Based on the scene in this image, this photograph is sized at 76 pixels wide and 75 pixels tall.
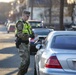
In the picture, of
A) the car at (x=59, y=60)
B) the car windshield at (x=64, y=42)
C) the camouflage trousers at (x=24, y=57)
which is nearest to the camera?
the car at (x=59, y=60)

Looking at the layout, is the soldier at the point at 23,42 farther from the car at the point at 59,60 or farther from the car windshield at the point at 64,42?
the car at the point at 59,60

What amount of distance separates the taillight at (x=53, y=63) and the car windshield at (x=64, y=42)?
0.64m

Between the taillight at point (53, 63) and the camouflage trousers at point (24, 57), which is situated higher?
the taillight at point (53, 63)

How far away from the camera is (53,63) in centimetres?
785

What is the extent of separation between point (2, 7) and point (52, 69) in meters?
165

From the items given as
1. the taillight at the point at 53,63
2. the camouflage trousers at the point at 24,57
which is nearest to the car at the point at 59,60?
the taillight at the point at 53,63

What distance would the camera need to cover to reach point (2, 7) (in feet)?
563

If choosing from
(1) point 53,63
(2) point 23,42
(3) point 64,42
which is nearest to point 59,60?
(1) point 53,63

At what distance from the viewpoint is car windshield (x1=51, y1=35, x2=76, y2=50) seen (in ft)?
27.9

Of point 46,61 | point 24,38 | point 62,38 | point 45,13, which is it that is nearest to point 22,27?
point 24,38

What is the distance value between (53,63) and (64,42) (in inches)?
39.2

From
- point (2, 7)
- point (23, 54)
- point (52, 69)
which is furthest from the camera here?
point (2, 7)

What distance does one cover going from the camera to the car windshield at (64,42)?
27.9ft

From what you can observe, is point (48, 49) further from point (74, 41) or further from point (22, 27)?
point (22, 27)
